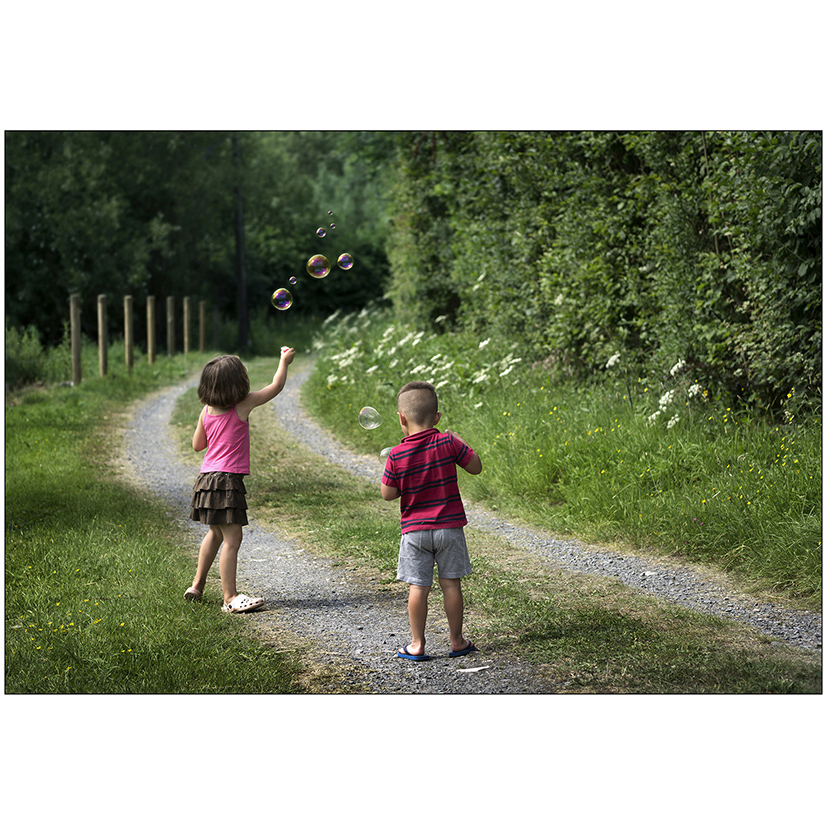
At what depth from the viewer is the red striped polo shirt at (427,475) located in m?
4.14

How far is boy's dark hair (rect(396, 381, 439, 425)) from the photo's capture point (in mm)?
4145

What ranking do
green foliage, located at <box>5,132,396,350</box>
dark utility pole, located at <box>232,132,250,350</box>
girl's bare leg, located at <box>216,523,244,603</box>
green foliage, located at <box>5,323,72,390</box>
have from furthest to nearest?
dark utility pole, located at <box>232,132,250,350</box>
green foliage, located at <box>5,132,396,350</box>
green foliage, located at <box>5,323,72,390</box>
girl's bare leg, located at <box>216,523,244,603</box>

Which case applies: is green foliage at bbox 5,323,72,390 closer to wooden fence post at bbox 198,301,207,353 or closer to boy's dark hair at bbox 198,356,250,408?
wooden fence post at bbox 198,301,207,353

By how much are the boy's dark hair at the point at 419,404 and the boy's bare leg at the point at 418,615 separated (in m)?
0.81

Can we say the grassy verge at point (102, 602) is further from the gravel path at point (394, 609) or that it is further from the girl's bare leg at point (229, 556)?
the gravel path at point (394, 609)

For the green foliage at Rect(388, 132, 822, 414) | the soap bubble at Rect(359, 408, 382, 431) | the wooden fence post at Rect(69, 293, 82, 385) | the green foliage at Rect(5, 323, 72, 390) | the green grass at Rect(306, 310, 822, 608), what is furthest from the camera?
the green foliage at Rect(5, 323, 72, 390)

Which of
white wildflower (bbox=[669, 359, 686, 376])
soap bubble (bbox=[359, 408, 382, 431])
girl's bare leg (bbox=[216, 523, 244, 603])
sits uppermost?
white wildflower (bbox=[669, 359, 686, 376])

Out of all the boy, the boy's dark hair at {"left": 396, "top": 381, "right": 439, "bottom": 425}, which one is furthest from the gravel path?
the boy's dark hair at {"left": 396, "top": 381, "right": 439, "bottom": 425}

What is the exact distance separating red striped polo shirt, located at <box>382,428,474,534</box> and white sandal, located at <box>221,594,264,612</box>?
1401 millimetres

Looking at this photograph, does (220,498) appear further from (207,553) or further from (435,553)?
(435,553)

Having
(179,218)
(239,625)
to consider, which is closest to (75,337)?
(239,625)

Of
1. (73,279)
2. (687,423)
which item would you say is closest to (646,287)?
(687,423)

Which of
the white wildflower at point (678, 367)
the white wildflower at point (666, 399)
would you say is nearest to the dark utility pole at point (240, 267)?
the white wildflower at point (678, 367)

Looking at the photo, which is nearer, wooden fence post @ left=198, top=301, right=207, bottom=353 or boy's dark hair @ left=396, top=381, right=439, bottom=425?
boy's dark hair @ left=396, top=381, right=439, bottom=425
